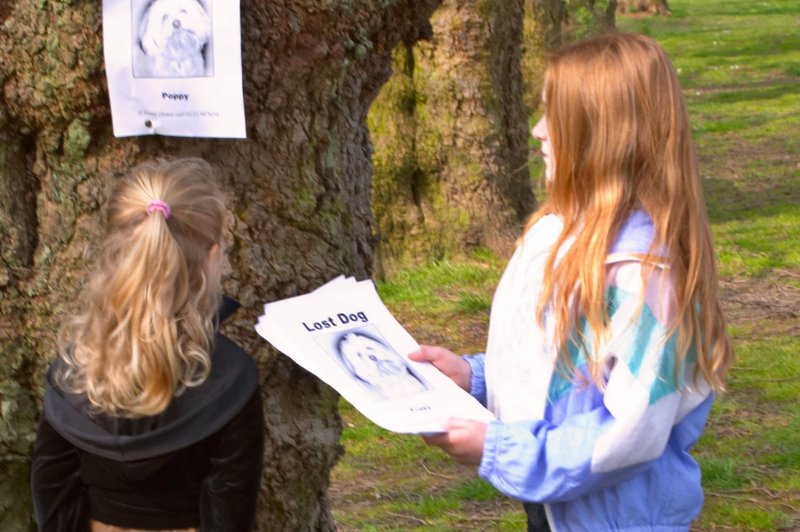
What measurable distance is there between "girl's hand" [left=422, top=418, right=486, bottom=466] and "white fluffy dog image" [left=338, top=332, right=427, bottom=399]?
121 mm

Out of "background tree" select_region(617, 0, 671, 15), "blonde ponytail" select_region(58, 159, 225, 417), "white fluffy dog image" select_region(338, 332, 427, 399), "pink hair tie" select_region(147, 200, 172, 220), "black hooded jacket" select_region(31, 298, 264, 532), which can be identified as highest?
"background tree" select_region(617, 0, 671, 15)

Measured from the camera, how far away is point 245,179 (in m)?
2.67

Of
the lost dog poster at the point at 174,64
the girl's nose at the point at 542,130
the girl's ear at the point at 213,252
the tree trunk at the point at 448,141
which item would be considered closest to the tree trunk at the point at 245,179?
the lost dog poster at the point at 174,64

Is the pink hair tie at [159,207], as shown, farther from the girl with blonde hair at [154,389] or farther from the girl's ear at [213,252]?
the girl's ear at [213,252]

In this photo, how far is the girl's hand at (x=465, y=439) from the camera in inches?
85.7

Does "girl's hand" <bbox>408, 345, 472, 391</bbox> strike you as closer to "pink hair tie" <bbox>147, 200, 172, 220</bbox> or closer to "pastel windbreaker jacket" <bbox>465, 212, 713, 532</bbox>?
"pastel windbreaker jacket" <bbox>465, 212, 713, 532</bbox>

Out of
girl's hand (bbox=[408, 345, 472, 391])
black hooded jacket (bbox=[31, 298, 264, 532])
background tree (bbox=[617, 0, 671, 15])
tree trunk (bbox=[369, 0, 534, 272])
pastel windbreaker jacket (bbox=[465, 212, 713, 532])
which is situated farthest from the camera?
background tree (bbox=[617, 0, 671, 15])

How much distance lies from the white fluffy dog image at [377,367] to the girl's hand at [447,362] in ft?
0.20

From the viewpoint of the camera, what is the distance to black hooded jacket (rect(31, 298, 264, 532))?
2203 millimetres

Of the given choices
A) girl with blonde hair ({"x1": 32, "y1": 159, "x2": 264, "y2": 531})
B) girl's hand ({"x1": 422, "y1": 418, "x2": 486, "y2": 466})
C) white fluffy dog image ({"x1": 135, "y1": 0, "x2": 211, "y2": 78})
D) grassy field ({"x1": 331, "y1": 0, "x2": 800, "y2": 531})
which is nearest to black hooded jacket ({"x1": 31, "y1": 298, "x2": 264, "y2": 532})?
girl with blonde hair ({"x1": 32, "y1": 159, "x2": 264, "y2": 531})

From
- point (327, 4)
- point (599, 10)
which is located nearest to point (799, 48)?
point (599, 10)

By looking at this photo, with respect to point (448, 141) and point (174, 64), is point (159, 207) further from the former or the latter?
point (448, 141)

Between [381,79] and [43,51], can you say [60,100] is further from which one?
[381,79]

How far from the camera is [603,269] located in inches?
83.0
